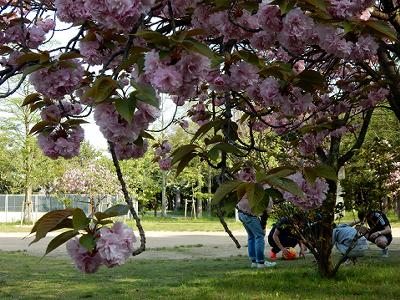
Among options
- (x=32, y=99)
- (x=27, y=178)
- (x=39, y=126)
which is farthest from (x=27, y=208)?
(x=39, y=126)

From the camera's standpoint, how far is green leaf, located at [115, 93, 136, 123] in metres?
1.51

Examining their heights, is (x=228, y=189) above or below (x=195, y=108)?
below

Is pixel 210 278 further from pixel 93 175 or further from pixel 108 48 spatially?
pixel 93 175

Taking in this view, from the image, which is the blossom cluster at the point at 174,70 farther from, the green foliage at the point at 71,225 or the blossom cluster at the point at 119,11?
the green foliage at the point at 71,225

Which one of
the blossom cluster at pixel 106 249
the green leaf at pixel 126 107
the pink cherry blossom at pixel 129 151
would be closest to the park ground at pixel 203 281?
the pink cherry blossom at pixel 129 151

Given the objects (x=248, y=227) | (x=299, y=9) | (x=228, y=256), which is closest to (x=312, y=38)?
(x=299, y=9)

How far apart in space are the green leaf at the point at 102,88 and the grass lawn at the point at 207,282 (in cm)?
428

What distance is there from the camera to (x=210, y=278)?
7027 mm

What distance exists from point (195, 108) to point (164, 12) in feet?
8.19

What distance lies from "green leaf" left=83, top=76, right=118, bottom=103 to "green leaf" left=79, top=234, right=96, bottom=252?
15.7 inches

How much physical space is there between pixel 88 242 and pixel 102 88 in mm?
447

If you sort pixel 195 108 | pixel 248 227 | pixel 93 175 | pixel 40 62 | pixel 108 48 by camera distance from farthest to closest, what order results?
pixel 93 175 → pixel 248 227 → pixel 195 108 → pixel 108 48 → pixel 40 62

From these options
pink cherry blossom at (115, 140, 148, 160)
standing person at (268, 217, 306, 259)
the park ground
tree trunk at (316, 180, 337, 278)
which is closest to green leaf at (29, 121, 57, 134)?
pink cherry blossom at (115, 140, 148, 160)

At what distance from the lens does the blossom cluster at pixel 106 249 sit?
1.55 metres
